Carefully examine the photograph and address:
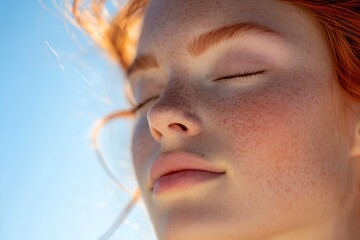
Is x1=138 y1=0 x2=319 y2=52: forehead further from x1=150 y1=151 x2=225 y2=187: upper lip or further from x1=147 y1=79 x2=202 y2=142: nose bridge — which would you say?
x1=150 y1=151 x2=225 y2=187: upper lip

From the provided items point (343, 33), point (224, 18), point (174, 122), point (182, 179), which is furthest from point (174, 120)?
point (343, 33)

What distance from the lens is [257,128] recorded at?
107 centimetres

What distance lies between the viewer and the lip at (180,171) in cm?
107

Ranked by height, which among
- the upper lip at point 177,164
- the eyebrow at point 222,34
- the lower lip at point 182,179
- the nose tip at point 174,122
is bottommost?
the lower lip at point 182,179

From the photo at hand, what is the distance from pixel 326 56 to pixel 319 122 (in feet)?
0.54

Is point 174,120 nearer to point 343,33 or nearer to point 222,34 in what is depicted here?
point 222,34

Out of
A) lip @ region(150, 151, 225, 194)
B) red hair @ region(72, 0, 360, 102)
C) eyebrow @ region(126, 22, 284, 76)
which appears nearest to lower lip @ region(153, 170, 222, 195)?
lip @ region(150, 151, 225, 194)

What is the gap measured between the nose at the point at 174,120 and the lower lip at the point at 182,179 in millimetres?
75

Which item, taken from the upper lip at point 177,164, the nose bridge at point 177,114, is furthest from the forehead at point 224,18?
the upper lip at point 177,164

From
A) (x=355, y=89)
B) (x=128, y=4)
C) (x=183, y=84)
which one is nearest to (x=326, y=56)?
(x=355, y=89)

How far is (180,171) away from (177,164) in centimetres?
2

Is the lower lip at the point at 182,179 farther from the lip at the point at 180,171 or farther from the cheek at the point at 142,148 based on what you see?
the cheek at the point at 142,148

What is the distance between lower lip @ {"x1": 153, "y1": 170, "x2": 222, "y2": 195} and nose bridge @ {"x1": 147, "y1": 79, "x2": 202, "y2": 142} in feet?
0.25

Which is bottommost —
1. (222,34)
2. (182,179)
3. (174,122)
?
(182,179)
